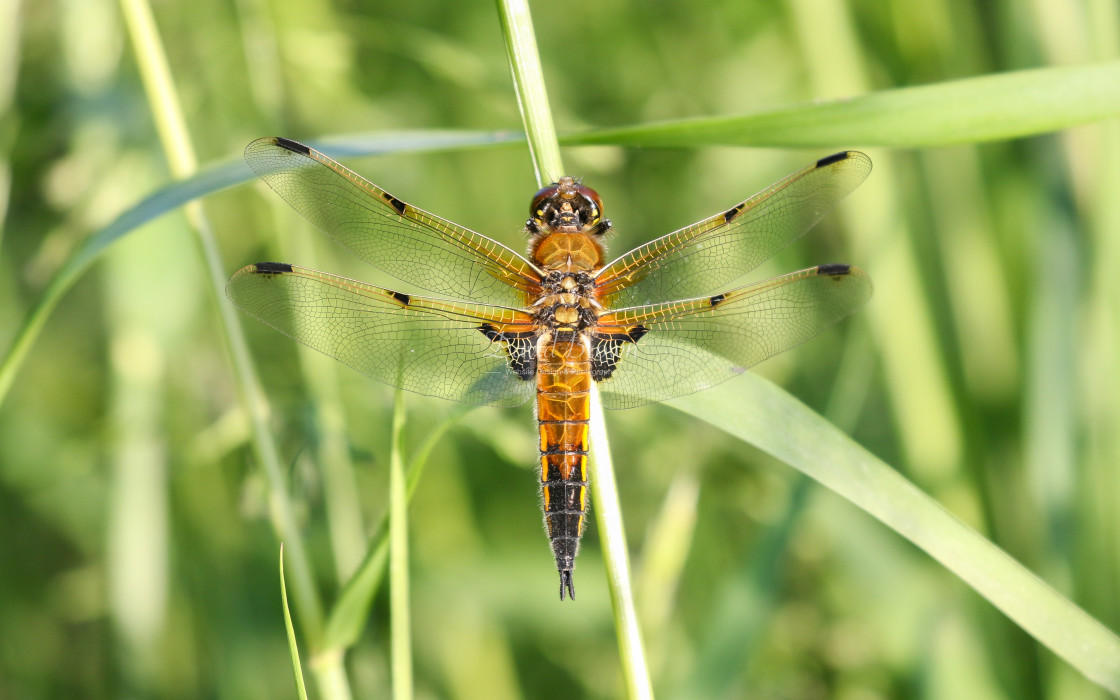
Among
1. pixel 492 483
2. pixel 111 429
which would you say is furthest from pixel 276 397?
pixel 492 483

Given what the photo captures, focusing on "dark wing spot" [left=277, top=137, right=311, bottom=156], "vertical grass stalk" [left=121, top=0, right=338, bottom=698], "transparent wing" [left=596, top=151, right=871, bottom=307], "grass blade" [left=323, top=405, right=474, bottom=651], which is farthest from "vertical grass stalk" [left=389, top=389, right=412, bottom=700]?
"transparent wing" [left=596, top=151, right=871, bottom=307]

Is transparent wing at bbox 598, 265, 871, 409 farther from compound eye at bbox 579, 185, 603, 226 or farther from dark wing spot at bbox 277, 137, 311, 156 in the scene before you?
dark wing spot at bbox 277, 137, 311, 156

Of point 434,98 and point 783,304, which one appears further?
point 434,98

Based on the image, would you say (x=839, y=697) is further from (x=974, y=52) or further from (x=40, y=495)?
(x=40, y=495)

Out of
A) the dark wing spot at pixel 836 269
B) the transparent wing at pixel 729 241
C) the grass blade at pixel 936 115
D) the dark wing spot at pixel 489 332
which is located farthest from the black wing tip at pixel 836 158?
the dark wing spot at pixel 489 332

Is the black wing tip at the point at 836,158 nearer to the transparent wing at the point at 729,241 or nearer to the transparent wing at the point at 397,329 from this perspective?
the transparent wing at the point at 729,241
